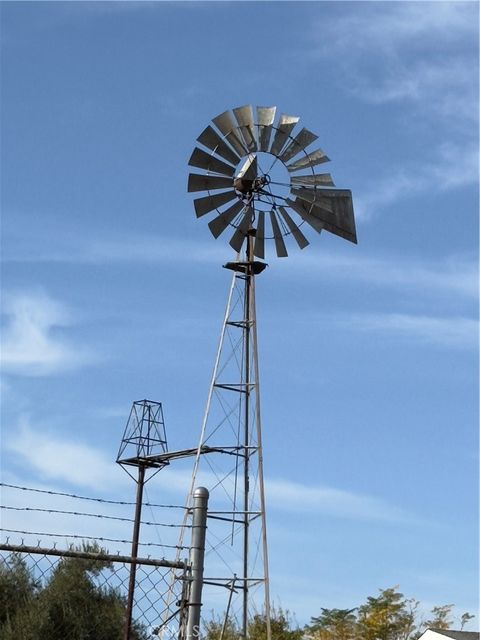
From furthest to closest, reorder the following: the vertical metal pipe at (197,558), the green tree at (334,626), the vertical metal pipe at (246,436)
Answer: the green tree at (334,626) < the vertical metal pipe at (246,436) < the vertical metal pipe at (197,558)

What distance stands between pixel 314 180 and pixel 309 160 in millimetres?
350

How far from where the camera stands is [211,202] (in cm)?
1794

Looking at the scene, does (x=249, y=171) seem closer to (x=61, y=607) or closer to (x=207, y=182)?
(x=207, y=182)

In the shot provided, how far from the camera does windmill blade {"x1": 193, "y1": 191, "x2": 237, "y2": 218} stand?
17.8 m

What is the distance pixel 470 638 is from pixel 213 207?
28903 mm

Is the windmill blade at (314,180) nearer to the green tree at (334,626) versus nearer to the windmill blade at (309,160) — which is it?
the windmill blade at (309,160)

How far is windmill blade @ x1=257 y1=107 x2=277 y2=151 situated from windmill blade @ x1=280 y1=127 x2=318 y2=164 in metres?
0.35

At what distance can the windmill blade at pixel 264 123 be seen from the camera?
59.2 ft

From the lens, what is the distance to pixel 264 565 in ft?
54.0

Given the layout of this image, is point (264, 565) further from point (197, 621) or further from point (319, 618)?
point (319, 618)

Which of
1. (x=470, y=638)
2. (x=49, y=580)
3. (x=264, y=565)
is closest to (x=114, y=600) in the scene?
(x=49, y=580)

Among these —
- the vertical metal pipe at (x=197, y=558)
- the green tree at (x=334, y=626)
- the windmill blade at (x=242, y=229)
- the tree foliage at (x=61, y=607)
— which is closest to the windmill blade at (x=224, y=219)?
the windmill blade at (x=242, y=229)

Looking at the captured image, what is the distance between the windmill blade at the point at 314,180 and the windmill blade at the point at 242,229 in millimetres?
922

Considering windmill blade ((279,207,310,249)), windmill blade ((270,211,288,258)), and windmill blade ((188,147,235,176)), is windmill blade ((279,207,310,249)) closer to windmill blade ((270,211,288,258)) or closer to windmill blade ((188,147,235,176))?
windmill blade ((270,211,288,258))
